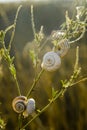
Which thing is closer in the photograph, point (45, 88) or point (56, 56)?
point (56, 56)

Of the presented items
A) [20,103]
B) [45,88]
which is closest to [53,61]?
[20,103]

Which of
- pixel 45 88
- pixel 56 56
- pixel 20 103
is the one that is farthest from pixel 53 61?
pixel 45 88

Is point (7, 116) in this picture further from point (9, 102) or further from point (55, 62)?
point (55, 62)

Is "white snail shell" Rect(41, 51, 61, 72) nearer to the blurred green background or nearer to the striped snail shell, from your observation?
the striped snail shell

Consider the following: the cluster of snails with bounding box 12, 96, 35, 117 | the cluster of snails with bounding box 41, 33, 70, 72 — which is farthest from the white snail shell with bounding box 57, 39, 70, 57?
the cluster of snails with bounding box 12, 96, 35, 117

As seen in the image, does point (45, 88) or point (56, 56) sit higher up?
point (56, 56)

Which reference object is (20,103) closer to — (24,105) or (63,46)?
(24,105)

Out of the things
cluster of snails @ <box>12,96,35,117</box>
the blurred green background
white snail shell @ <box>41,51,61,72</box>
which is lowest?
the blurred green background

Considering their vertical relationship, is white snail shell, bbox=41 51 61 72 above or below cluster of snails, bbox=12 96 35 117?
above

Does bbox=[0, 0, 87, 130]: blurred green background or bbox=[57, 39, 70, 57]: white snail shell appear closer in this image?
bbox=[57, 39, 70, 57]: white snail shell

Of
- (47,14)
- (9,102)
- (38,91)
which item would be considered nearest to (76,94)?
(38,91)

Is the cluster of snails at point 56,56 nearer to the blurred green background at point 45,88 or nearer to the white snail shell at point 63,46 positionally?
the white snail shell at point 63,46
